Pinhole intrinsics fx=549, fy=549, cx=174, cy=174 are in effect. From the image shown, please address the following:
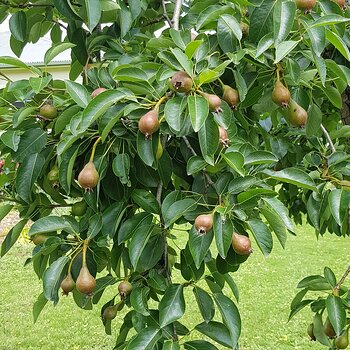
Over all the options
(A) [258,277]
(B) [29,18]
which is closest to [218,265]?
(B) [29,18]

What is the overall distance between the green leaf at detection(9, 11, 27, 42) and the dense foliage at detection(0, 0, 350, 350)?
0.54 feet

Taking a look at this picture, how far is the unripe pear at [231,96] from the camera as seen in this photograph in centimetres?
99

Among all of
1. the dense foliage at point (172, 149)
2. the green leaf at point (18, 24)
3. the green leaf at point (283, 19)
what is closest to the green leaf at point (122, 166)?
the dense foliage at point (172, 149)

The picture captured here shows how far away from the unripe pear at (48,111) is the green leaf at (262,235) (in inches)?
18.2

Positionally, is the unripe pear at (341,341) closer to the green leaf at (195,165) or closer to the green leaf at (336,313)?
the green leaf at (336,313)

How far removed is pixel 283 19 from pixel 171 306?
1.74 ft

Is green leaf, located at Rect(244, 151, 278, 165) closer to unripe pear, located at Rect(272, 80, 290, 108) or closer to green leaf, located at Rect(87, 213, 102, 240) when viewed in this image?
unripe pear, located at Rect(272, 80, 290, 108)

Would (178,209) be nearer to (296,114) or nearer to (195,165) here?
(195,165)

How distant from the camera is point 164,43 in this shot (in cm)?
106

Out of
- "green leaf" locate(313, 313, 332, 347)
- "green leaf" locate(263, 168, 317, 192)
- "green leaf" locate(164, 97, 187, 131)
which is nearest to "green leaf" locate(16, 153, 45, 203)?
"green leaf" locate(164, 97, 187, 131)

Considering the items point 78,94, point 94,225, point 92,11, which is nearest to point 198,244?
point 94,225

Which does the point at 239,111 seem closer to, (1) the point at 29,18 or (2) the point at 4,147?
(2) the point at 4,147

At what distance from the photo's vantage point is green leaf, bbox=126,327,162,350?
3.10ft

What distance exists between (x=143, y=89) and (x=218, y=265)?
1.20 ft
